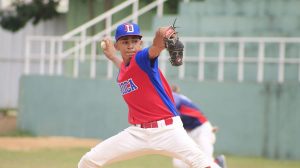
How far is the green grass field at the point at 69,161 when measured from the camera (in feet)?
48.5

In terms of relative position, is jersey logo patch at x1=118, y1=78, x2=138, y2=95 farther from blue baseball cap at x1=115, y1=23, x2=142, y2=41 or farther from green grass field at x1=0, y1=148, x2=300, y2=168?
green grass field at x1=0, y1=148, x2=300, y2=168

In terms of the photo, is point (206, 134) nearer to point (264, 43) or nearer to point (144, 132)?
point (144, 132)

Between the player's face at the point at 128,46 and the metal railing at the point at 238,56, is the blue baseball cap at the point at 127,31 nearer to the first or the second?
the player's face at the point at 128,46

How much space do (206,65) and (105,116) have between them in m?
2.68

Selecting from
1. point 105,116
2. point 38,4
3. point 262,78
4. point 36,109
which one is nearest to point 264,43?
point 262,78

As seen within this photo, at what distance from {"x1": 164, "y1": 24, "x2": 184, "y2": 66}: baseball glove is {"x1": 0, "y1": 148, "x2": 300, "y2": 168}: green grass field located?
6.85 m

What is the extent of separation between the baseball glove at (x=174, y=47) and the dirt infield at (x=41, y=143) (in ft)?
34.9

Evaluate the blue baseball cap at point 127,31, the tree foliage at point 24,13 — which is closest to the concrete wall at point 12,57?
the tree foliage at point 24,13

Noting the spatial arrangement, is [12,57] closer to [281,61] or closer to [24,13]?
[24,13]

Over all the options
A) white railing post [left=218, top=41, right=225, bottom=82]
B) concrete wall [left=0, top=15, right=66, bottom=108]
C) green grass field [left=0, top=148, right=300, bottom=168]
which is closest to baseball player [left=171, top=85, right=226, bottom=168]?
green grass field [left=0, top=148, right=300, bottom=168]

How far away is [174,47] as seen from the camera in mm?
7840

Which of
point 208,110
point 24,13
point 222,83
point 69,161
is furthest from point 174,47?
point 24,13

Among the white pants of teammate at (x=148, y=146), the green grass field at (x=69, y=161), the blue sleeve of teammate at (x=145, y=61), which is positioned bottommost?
the green grass field at (x=69, y=161)

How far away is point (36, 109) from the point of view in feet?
70.5
